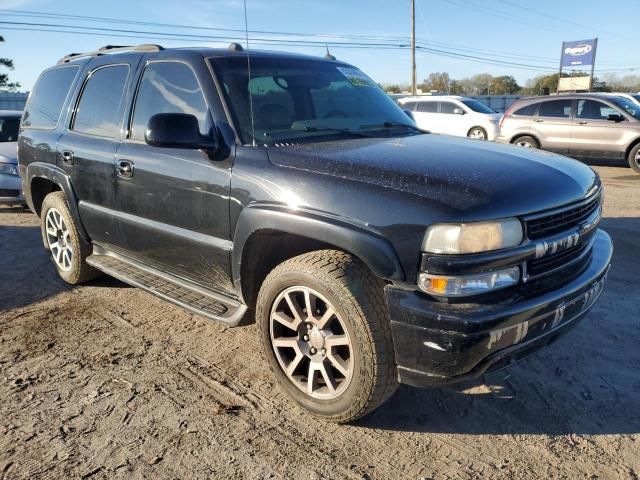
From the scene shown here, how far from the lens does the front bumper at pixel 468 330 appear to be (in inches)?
86.7

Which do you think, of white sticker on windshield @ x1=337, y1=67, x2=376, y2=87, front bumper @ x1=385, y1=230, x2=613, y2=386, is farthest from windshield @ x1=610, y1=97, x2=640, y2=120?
front bumper @ x1=385, y1=230, x2=613, y2=386

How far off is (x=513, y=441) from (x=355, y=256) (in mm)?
1199

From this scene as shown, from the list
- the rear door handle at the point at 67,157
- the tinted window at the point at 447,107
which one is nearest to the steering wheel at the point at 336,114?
the rear door handle at the point at 67,157

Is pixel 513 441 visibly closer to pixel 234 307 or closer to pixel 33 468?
pixel 234 307

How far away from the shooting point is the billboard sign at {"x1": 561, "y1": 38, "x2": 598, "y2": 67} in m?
37.9

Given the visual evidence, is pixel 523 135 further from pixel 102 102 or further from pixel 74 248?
pixel 74 248

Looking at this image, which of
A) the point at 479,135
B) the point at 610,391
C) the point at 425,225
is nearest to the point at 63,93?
the point at 425,225

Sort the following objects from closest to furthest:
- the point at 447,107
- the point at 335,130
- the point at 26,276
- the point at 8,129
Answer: the point at 335,130 → the point at 26,276 → the point at 8,129 → the point at 447,107

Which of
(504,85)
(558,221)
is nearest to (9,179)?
(558,221)

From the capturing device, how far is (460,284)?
88.4 inches

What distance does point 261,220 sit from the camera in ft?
9.02

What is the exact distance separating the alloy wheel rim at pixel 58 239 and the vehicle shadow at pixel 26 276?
0.70 feet

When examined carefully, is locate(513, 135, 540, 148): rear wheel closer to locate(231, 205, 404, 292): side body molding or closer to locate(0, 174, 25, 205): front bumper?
locate(0, 174, 25, 205): front bumper

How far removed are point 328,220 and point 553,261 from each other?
3.67ft
